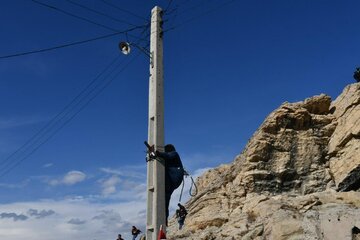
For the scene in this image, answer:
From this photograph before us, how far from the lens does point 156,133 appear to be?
10.5 metres

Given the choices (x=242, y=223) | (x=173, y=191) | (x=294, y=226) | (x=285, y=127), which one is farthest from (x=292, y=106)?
(x=173, y=191)

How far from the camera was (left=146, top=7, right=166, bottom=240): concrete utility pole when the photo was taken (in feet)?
33.1

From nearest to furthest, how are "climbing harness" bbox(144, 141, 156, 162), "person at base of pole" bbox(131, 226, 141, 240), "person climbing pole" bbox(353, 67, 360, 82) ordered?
"climbing harness" bbox(144, 141, 156, 162)
"person at base of pole" bbox(131, 226, 141, 240)
"person climbing pole" bbox(353, 67, 360, 82)

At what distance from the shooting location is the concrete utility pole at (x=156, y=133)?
10.1 meters

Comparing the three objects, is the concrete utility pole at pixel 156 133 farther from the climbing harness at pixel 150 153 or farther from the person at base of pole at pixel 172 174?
the person at base of pole at pixel 172 174

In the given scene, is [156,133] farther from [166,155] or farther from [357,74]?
[357,74]

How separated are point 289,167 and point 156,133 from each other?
92.4 feet

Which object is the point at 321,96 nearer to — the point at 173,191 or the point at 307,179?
the point at 307,179

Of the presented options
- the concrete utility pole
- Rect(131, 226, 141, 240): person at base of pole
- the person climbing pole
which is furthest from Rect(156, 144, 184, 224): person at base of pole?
the person climbing pole

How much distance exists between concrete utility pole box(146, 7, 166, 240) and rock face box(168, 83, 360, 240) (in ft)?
61.0

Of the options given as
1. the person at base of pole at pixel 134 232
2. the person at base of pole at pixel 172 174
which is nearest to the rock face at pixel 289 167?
the person at base of pole at pixel 134 232

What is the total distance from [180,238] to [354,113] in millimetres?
15550

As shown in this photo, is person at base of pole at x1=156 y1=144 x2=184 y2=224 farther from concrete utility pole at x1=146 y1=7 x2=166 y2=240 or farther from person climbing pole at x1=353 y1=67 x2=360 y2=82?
person climbing pole at x1=353 y1=67 x2=360 y2=82

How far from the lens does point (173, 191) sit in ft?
34.9
